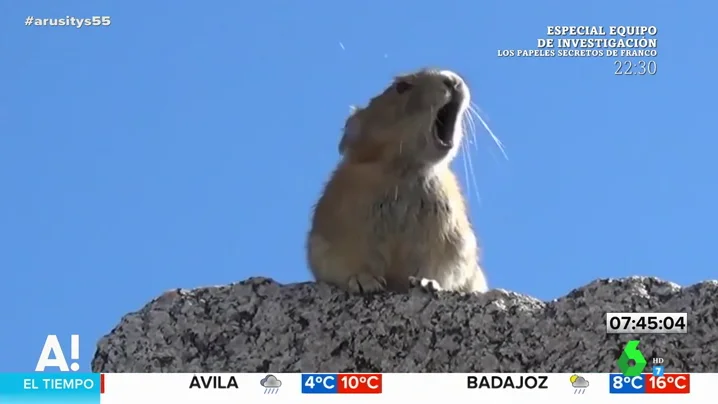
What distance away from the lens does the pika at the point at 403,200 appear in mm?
3328

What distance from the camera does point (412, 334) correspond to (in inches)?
114

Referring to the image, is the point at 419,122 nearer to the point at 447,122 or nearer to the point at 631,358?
the point at 447,122

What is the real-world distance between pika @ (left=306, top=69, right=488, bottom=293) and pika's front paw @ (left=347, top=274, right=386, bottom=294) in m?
0.05

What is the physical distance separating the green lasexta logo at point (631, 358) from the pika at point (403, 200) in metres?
0.63

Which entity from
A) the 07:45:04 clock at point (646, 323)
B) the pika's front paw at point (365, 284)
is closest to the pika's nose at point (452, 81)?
the pika's front paw at point (365, 284)

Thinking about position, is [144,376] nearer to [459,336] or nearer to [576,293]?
[459,336]

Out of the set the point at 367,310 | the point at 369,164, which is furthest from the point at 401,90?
the point at 367,310

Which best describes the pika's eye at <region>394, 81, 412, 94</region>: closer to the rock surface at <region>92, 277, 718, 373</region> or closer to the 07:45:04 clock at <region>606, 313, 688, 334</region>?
the rock surface at <region>92, 277, 718, 373</region>

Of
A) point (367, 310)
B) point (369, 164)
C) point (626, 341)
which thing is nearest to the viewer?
point (626, 341)

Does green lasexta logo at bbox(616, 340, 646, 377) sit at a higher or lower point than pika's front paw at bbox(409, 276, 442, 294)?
lower

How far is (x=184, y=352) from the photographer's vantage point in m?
2.91

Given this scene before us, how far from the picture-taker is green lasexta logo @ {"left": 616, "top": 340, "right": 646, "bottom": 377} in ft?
9.12

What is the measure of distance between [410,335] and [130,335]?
2.13 feet

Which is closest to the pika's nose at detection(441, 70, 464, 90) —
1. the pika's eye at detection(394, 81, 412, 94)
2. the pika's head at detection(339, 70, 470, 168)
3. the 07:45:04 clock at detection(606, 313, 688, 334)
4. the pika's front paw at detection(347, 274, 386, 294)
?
the pika's head at detection(339, 70, 470, 168)
